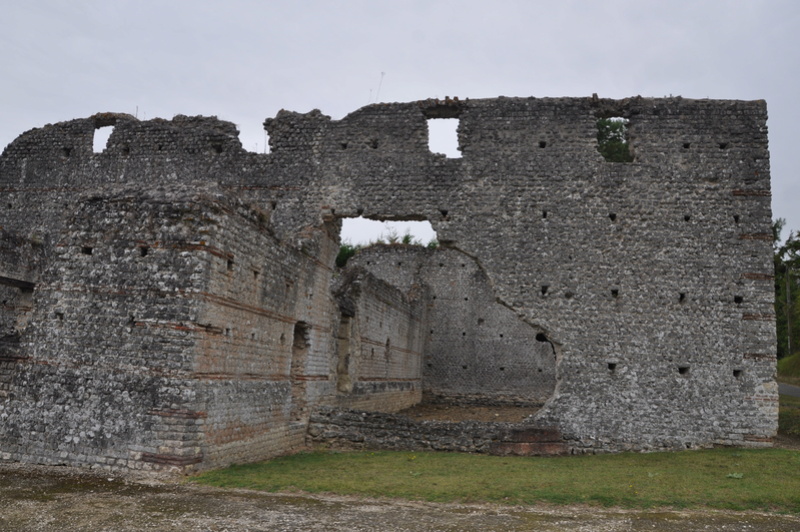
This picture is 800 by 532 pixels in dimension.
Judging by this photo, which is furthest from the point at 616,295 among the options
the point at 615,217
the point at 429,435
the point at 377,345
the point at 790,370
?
the point at 790,370

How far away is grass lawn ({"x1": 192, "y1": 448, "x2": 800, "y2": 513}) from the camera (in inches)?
295

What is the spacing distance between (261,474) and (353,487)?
1.46 meters

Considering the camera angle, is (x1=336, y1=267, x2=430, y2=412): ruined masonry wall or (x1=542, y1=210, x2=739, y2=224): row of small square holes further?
(x1=336, y1=267, x2=430, y2=412): ruined masonry wall

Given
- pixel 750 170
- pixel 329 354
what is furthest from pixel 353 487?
pixel 750 170

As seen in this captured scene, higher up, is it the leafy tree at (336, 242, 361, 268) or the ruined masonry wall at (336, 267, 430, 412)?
the leafy tree at (336, 242, 361, 268)

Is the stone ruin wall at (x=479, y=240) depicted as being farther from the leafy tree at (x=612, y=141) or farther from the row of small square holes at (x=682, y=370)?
the leafy tree at (x=612, y=141)

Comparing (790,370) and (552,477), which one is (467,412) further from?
(790,370)

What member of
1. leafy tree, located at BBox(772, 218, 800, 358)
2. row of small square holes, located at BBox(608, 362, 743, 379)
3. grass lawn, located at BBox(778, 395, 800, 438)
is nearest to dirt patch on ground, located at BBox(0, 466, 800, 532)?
row of small square holes, located at BBox(608, 362, 743, 379)

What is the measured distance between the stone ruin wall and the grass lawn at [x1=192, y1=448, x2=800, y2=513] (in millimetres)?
796

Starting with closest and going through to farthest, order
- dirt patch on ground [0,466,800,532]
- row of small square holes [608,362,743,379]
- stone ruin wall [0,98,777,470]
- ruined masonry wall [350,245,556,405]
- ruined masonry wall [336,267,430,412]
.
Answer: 1. dirt patch on ground [0,466,800,532]
2. stone ruin wall [0,98,777,470]
3. row of small square holes [608,362,743,379]
4. ruined masonry wall [336,267,430,412]
5. ruined masonry wall [350,245,556,405]

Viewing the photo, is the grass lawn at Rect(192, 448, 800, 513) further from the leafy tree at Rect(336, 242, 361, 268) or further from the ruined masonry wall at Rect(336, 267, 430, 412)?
the leafy tree at Rect(336, 242, 361, 268)

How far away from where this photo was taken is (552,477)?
8.69 meters

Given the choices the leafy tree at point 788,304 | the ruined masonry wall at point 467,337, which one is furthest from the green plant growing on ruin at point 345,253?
the leafy tree at point 788,304

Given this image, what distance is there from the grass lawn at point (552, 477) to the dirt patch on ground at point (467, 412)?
699 cm
